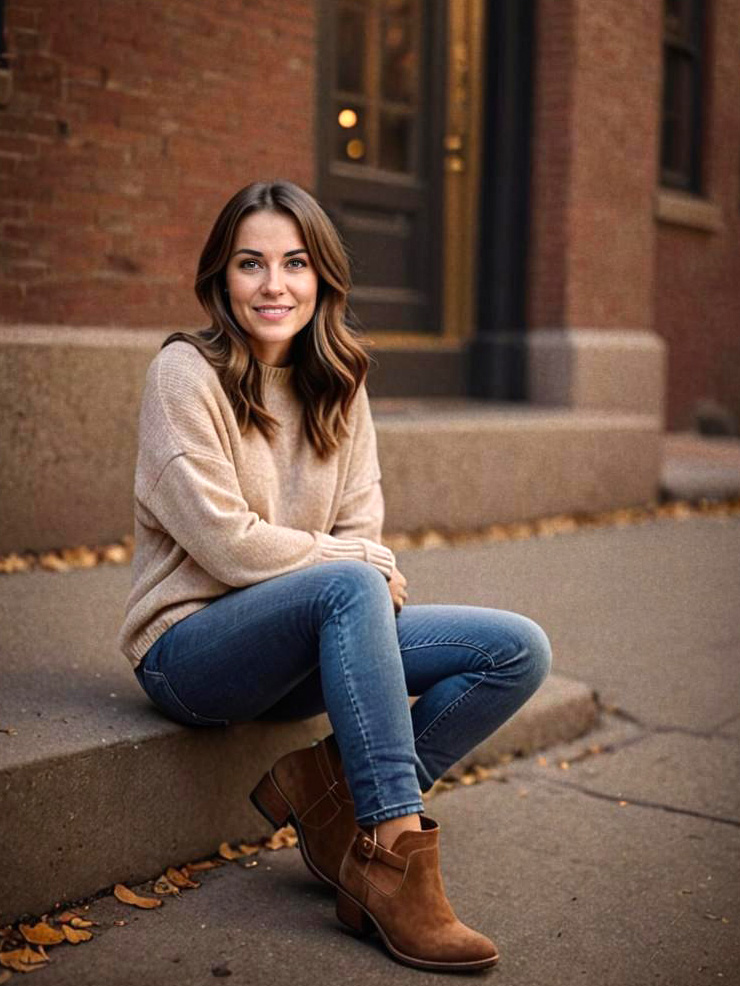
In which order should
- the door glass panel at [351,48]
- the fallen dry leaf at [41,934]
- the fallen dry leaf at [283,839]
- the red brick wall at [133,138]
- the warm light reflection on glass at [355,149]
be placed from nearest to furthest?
the fallen dry leaf at [41,934] → the fallen dry leaf at [283,839] → the red brick wall at [133,138] → the door glass panel at [351,48] → the warm light reflection on glass at [355,149]

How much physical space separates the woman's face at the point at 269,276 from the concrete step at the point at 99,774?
0.93 metres

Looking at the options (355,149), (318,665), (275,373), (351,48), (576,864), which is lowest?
(576,864)

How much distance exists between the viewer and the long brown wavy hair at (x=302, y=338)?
2.71m

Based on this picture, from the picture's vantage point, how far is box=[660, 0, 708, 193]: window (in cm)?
957

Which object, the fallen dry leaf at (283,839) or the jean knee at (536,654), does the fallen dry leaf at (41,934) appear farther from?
the jean knee at (536,654)

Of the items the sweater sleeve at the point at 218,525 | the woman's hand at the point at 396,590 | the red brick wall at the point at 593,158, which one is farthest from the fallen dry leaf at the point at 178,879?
the red brick wall at the point at 593,158

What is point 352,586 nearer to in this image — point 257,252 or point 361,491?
point 361,491

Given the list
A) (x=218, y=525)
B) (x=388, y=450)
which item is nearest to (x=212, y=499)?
(x=218, y=525)

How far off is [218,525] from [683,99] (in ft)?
27.7

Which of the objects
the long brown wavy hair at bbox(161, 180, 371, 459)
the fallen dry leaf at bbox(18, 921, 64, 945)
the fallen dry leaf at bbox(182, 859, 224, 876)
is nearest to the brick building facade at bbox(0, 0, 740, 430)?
the long brown wavy hair at bbox(161, 180, 371, 459)

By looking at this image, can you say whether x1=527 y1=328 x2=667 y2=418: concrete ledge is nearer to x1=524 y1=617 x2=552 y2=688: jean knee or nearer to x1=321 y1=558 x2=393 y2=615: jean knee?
x1=524 y1=617 x2=552 y2=688: jean knee

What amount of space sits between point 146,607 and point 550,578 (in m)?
2.74

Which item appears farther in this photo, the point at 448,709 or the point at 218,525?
the point at 448,709

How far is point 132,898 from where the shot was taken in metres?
2.54
